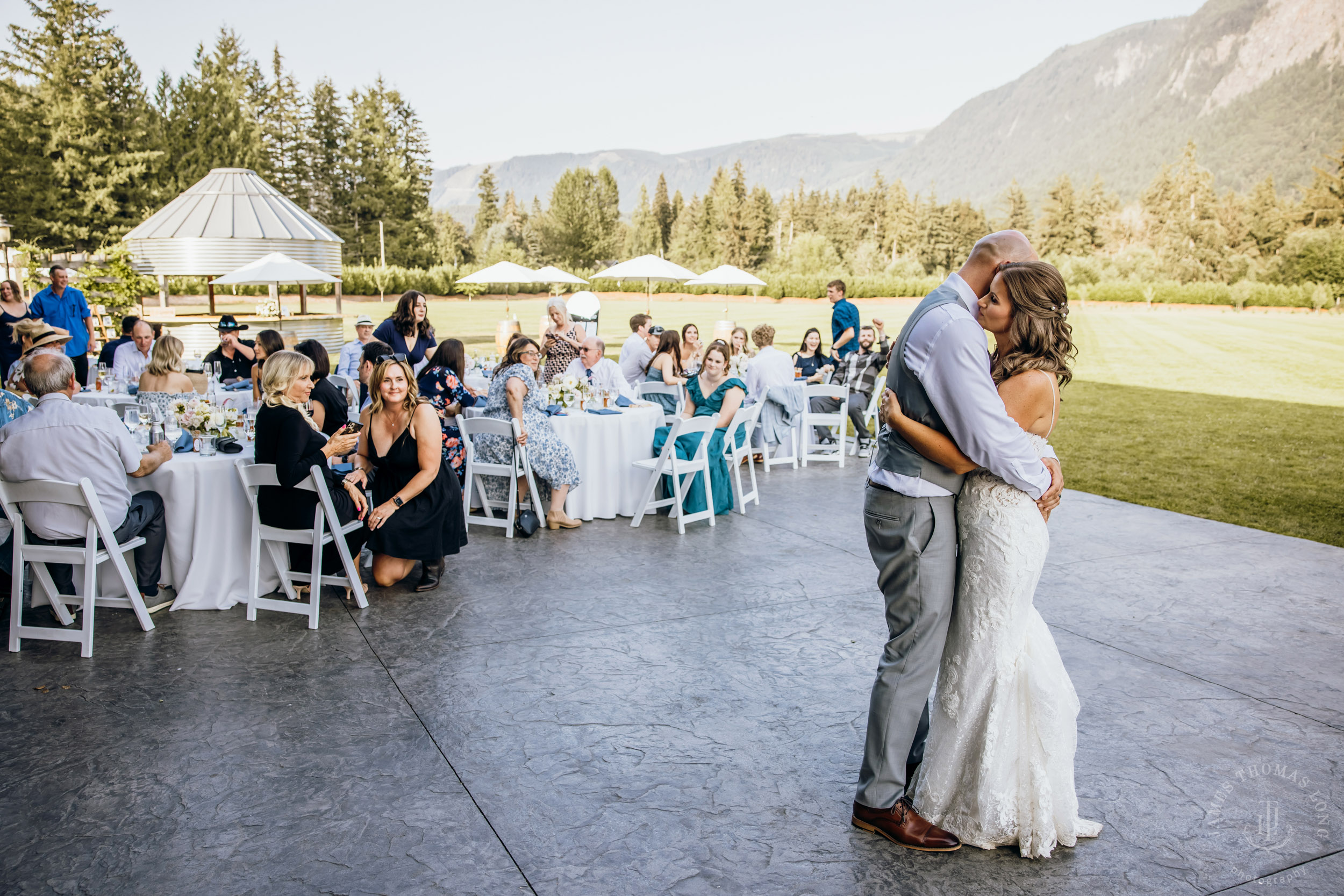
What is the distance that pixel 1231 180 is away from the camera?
160250mm

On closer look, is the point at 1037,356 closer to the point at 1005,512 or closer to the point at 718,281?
the point at 1005,512

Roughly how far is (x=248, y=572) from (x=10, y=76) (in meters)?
53.2

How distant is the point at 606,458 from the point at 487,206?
318 ft

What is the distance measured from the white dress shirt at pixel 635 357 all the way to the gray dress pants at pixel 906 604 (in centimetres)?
811

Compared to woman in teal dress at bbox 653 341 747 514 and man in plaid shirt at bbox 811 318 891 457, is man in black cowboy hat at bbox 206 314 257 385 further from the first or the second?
man in plaid shirt at bbox 811 318 891 457

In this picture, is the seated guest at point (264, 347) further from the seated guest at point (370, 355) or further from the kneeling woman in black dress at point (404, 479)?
the kneeling woman in black dress at point (404, 479)

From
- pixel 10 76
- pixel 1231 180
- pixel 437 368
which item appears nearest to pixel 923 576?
pixel 437 368

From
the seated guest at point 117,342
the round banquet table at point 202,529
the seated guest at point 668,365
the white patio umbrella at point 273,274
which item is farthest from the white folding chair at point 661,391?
the white patio umbrella at point 273,274

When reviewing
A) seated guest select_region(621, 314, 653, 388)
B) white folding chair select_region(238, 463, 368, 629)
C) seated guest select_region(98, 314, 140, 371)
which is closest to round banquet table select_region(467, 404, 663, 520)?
white folding chair select_region(238, 463, 368, 629)

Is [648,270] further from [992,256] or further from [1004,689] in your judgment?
[1004,689]

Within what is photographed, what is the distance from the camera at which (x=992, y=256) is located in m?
2.83

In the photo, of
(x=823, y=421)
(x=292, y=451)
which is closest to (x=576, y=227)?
(x=823, y=421)

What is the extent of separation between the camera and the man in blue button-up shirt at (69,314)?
455 inches

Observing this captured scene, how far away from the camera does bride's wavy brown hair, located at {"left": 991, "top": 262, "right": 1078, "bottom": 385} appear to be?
2.71 metres
